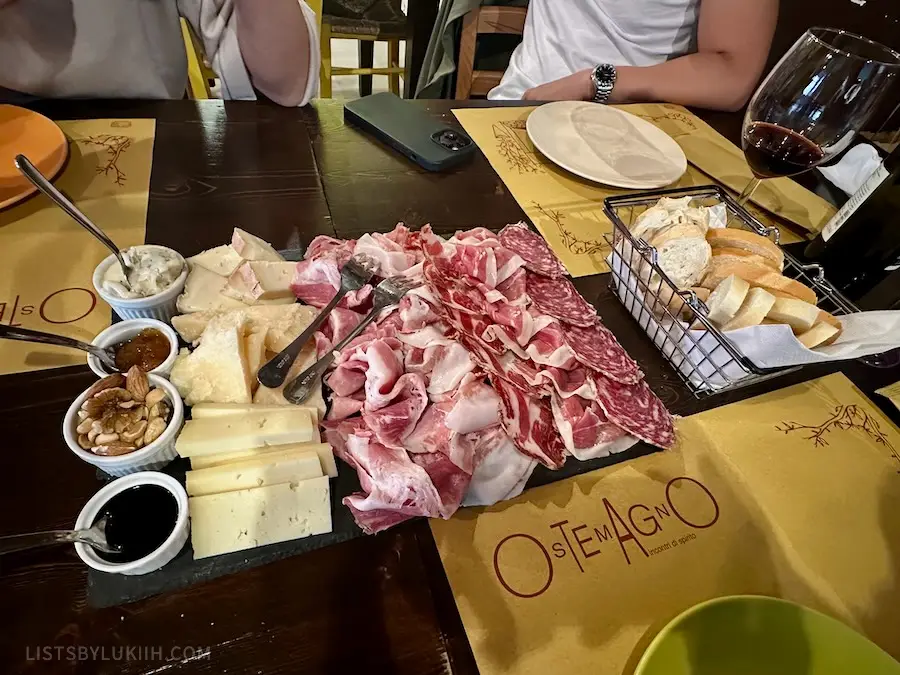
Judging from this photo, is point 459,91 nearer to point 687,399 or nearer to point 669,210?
point 669,210

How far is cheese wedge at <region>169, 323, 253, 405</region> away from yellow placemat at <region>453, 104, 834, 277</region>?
27.4 inches

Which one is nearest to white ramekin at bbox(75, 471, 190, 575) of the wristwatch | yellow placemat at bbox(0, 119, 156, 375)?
yellow placemat at bbox(0, 119, 156, 375)

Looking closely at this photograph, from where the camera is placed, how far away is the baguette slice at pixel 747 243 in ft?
3.08

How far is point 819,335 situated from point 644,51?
1584 millimetres

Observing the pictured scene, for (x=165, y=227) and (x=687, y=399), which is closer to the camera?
(x=687, y=399)

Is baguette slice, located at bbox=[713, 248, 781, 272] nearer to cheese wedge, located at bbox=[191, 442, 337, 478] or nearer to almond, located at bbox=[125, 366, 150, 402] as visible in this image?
cheese wedge, located at bbox=[191, 442, 337, 478]

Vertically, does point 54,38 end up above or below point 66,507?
above

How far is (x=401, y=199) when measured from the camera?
1225mm

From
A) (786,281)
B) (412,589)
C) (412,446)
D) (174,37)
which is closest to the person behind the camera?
(412,589)

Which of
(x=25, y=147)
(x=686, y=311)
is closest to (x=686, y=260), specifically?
(x=686, y=311)

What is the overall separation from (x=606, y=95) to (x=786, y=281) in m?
1.07

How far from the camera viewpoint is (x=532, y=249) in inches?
42.7

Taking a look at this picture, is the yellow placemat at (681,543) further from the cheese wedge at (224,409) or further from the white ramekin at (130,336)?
the white ramekin at (130,336)

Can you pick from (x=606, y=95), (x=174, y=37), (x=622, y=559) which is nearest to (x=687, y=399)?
(x=622, y=559)
